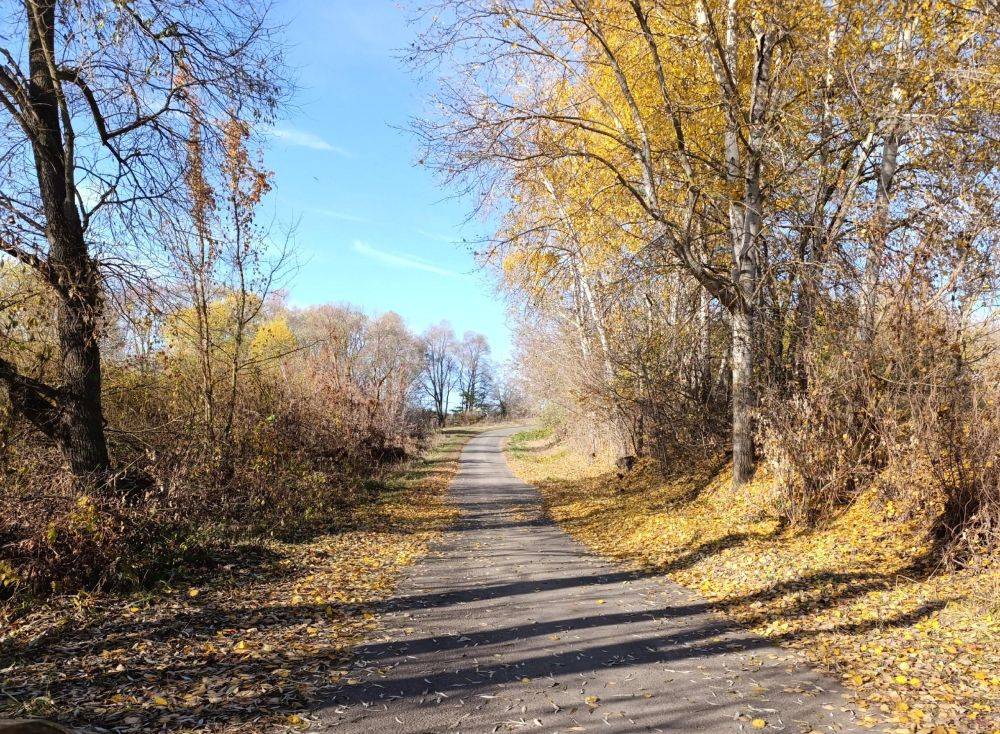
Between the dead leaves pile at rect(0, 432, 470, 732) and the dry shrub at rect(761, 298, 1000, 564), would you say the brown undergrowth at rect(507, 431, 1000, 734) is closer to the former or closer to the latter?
the dry shrub at rect(761, 298, 1000, 564)

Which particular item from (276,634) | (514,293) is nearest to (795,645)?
(276,634)

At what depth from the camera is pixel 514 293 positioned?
61.4 feet

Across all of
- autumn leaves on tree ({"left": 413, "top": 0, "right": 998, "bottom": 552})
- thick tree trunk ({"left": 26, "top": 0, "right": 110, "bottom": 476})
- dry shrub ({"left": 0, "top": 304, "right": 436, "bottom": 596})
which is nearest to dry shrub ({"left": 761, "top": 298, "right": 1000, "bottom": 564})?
autumn leaves on tree ({"left": 413, "top": 0, "right": 998, "bottom": 552})

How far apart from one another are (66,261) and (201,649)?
15.9 ft

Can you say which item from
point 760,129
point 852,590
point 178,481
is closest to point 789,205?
point 760,129

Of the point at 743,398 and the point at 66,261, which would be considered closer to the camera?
the point at 66,261

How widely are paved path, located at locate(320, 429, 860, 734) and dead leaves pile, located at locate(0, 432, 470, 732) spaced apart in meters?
0.43

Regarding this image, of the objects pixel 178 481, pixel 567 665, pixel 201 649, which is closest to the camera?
pixel 567 665

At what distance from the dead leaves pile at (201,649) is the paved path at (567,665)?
0.43m

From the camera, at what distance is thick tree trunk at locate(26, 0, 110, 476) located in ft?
23.5

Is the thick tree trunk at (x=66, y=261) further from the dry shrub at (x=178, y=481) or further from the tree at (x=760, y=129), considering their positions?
the tree at (x=760, y=129)

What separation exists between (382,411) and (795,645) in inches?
653

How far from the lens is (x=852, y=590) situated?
6695 mm

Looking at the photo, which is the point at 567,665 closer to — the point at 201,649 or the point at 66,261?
the point at 201,649
